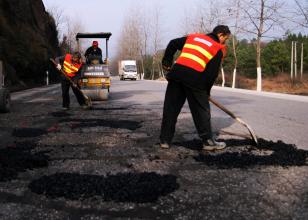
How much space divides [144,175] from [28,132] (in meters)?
3.33

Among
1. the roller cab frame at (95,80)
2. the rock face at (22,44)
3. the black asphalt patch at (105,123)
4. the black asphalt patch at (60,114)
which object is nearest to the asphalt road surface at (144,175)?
the black asphalt patch at (105,123)

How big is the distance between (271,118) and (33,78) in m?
22.9

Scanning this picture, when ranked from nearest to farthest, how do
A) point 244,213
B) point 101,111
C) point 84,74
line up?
point 244,213 → point 101,111 → point 84,74

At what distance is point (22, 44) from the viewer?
27844mm

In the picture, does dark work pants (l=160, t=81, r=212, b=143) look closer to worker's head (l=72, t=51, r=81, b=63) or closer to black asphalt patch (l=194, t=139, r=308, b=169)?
black asphalt patch (l=194, t=139, r=308, b=169)

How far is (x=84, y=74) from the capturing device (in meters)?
13.4

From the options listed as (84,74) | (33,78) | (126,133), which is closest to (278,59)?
(33,78)

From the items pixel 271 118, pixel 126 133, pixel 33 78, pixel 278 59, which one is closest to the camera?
pixel 126 133

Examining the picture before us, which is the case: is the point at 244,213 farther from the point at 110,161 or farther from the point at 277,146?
the point at 277,146

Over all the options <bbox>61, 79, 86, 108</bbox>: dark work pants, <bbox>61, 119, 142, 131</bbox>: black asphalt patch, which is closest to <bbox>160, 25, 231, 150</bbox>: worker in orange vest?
<bbox>61, 119, 142, 131</bbox>: black asphalt patch

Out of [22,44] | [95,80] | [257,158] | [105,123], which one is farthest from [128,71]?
[257,158]

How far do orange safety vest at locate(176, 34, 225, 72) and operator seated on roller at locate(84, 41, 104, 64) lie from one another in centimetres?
904

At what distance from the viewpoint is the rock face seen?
25009 millimetres

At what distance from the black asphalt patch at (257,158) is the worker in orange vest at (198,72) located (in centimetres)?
36
